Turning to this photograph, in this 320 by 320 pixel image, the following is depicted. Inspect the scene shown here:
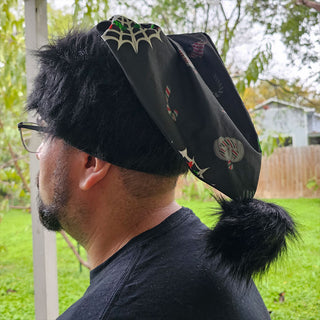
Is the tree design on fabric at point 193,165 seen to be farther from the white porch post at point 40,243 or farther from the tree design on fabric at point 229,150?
the white porch post at point 40,243

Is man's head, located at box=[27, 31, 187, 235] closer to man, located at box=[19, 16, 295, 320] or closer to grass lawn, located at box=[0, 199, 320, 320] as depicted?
man, located at box=[19, 16, 295, 320]

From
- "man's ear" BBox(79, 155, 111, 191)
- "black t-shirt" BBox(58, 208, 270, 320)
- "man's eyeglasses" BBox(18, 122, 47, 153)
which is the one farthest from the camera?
"man's eyeglasses" BBox(18, 122, 47, 153)

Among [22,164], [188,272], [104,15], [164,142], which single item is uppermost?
[104,15]

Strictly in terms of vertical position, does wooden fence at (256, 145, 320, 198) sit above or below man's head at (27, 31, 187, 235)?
below

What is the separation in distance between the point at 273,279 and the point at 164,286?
1.15 m

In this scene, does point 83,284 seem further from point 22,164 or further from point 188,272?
point 188,272

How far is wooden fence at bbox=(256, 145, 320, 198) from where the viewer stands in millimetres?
1709

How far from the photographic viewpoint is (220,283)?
70 cm

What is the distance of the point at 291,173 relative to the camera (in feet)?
5.78

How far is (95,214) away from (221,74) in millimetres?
377

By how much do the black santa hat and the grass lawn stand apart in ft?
1.40

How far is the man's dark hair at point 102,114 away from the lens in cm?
74

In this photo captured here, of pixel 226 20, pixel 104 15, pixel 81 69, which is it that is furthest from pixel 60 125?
pixel 226 20

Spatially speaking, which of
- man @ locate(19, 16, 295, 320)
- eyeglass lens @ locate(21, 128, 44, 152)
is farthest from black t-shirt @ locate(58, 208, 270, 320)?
eyeglass lens @ locate(21, 128, 44, 152)
